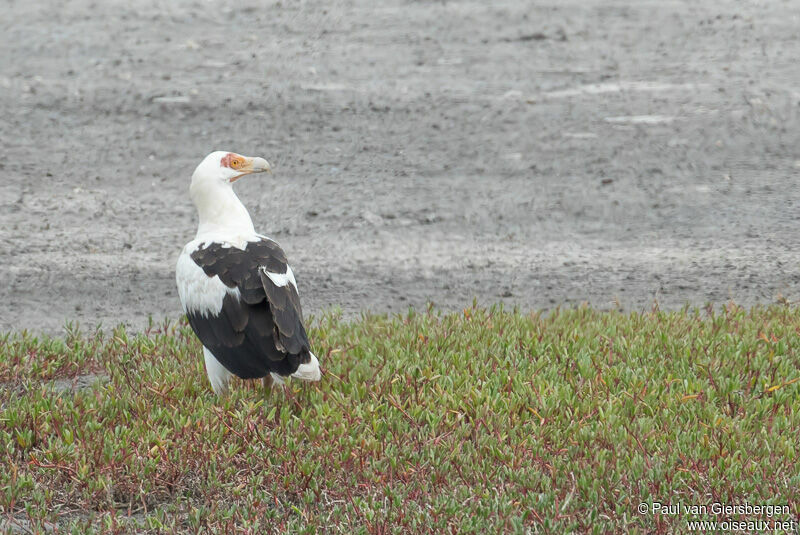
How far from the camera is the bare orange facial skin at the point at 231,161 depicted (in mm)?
6996

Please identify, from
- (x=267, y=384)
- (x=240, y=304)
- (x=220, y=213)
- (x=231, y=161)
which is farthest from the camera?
(x=231, y=161)

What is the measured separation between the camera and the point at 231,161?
23.0ft

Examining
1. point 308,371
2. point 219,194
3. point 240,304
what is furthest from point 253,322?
point 219,194

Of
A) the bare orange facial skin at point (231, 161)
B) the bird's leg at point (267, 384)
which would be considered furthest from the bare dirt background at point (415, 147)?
the bird's leg at point (267, 384)

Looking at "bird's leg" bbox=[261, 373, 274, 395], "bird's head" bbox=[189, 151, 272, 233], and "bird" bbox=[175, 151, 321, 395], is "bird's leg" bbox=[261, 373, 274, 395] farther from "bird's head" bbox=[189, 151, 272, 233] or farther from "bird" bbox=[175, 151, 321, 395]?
"bird's head" bbox=[189, 151, 272, 233]

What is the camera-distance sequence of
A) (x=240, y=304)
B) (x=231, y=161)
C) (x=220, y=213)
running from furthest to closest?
1. (x=231, y=161)
2. (x=220, y=213)
3. (x=240, y=304)

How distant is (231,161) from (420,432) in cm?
231

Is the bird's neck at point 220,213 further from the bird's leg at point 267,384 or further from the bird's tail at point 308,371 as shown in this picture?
the bird's tail at point 308,371

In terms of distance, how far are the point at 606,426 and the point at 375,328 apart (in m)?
2.13

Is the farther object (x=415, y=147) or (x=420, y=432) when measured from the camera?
(x=415, y=147)

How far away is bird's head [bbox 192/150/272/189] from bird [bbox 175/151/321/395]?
0.11m

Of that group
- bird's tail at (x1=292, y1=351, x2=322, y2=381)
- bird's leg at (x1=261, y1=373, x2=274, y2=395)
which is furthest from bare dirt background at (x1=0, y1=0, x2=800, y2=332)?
bird's tail at (x1=292, y1=351, x2=322, y2=381)

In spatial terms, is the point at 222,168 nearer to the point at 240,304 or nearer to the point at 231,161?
the point at 231,161

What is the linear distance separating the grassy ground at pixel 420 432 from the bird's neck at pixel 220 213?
34.2 inches
